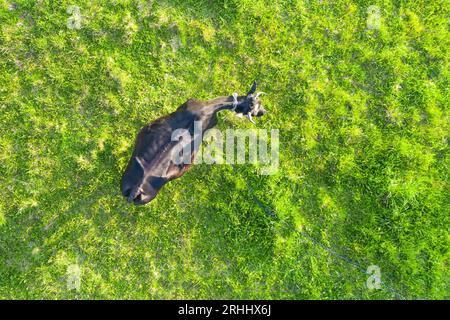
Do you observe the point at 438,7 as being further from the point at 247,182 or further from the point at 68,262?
the point at 68,262

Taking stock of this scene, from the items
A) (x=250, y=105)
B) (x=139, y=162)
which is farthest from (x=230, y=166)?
(x=139, y=162)

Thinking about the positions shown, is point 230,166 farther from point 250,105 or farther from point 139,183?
point 139,183

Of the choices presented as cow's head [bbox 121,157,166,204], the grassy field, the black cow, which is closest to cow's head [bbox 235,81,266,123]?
the black cow

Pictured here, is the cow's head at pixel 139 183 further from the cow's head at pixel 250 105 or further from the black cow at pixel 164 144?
the cow's head at pixel 250 105

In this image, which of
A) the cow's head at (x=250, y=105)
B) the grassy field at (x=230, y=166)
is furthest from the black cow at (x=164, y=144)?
the grassy field at (x=230, y=166)

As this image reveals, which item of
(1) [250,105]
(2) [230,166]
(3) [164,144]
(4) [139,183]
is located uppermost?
(1) [250,105]

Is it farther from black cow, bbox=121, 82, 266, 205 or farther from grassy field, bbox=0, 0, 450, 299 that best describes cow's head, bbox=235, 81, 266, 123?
grassy field, bbox=0, 0, 450, 299
